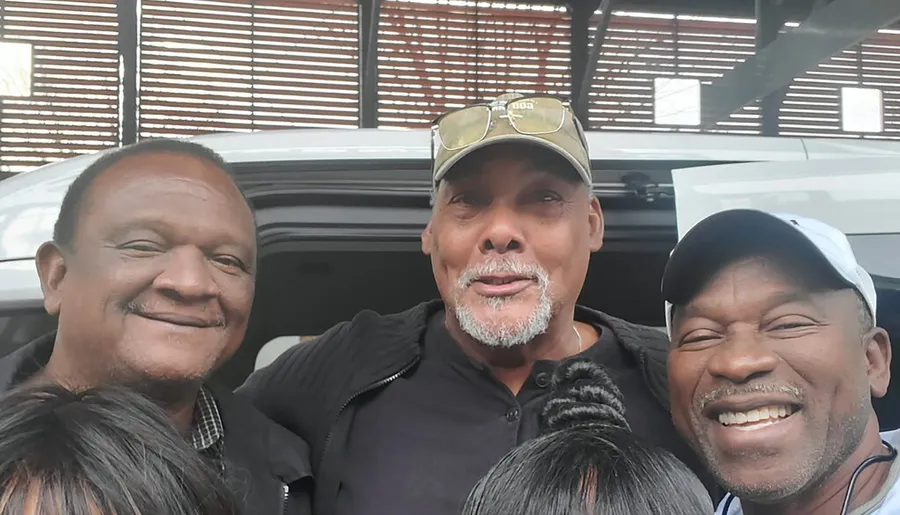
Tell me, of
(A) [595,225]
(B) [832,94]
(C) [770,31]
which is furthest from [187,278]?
(B) [832,94]

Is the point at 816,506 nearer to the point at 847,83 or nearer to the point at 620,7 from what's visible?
the point at 620,7

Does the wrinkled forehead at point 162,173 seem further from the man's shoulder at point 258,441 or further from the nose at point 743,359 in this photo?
the nose at point 743,359

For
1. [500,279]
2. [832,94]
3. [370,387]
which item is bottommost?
[370,387]

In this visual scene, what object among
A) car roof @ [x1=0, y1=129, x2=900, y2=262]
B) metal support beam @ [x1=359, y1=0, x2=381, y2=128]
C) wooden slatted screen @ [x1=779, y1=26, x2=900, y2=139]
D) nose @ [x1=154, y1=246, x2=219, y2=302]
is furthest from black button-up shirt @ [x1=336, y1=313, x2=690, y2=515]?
wooden slatted screen @ [x1=779, y1=26, x2=900, y2=139]

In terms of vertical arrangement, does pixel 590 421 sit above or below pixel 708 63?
below

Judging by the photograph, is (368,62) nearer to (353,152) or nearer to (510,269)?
(353,152)

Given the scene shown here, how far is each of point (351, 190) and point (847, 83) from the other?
3377mm

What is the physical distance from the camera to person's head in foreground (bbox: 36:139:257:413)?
120 cm

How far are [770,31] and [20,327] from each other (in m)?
3.74

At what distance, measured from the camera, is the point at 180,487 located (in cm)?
106

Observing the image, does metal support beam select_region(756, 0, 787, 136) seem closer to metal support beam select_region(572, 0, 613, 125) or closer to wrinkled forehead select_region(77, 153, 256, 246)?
metal support beam select_region(572, 0, 613, 125)

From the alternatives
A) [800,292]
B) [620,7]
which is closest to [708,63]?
[620,7]

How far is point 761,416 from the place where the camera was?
122 cm

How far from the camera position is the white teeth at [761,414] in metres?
1.21
